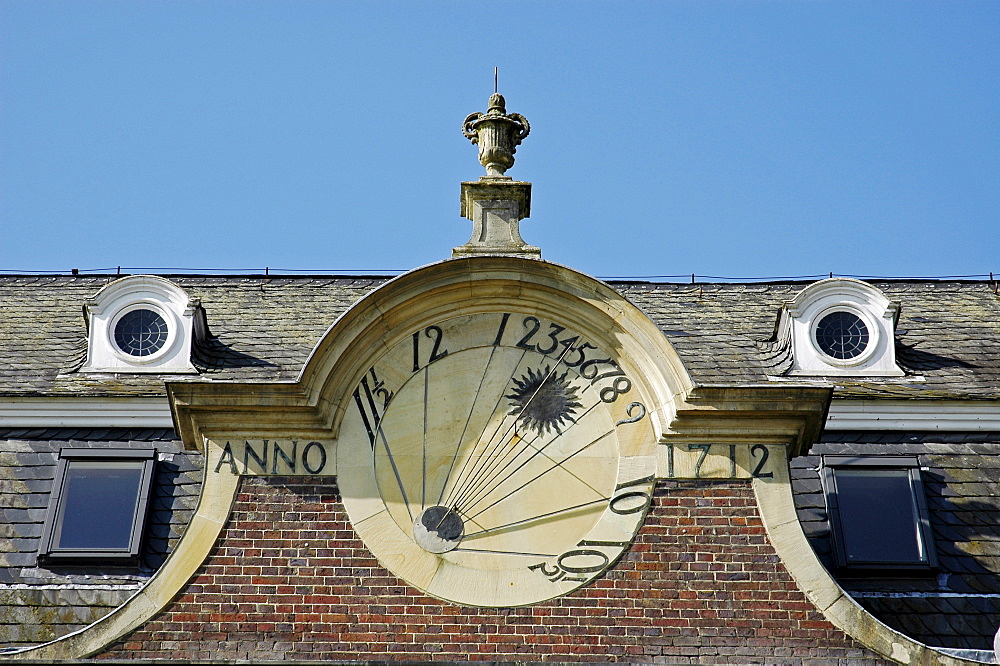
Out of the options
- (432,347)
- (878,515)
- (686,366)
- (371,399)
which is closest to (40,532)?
(371,399)

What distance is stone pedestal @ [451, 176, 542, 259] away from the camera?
50.1 feet

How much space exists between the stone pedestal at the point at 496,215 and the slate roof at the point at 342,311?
241 centimetres

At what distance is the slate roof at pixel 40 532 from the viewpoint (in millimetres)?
14391

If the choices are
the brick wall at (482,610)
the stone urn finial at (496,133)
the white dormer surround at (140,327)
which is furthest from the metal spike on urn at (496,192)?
the white dormer surround at (140,327)

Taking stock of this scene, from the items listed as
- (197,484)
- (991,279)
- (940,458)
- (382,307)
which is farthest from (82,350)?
(991,279)

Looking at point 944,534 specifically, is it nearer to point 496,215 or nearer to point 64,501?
point 496,215

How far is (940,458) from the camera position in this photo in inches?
637

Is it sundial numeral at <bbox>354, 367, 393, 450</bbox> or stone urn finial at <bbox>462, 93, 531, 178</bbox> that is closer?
sundial numeral at <bbox>354, 367, 393, 450</bbox>

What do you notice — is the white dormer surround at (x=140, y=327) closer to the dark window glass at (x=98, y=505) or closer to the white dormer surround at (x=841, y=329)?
the dark window glass at (x=98, y=505)

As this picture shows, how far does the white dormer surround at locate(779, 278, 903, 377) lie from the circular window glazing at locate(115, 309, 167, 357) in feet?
22.6

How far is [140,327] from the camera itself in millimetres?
17406

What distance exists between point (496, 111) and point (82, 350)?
5412 millimetres

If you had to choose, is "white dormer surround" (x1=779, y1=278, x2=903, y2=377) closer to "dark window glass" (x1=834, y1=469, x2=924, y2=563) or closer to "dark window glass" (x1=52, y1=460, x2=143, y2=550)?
"dark window glass" (x1=834, y1=469, x2=924, y2=563)

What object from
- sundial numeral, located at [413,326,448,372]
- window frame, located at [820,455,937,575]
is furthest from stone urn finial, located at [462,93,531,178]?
window frame, located at [820,455,937,575]
